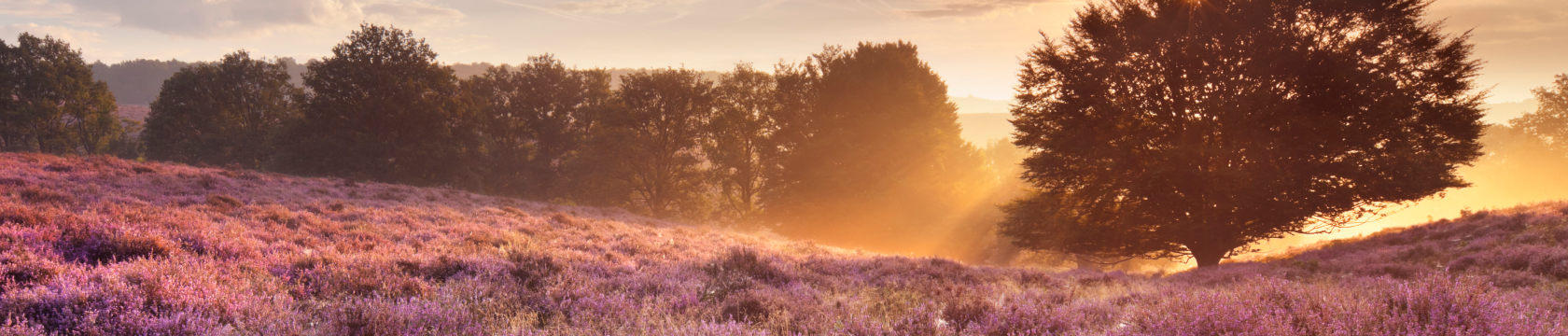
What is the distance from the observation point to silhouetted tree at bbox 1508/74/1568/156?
132 ft

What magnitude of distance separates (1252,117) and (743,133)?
2694cm

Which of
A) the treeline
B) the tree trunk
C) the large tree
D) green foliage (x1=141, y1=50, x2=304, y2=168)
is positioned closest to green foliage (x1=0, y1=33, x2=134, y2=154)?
green foliage (x1=141, y1=50, x2=304, y2=168)

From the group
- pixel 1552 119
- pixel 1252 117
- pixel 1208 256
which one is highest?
pixel 1552 119

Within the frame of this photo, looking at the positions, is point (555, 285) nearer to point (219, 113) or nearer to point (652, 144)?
point (652, 144)

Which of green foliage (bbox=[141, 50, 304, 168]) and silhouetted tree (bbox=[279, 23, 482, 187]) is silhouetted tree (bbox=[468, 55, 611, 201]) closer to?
silhouetted tree (bbox=[279, 23, 482, 187])

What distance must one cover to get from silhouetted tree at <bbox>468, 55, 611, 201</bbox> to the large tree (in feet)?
106

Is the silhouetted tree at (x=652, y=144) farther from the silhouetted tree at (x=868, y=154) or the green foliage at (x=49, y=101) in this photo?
the green foliage at (x=49, y=101)

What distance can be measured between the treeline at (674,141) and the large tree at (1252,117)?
→ 616 inches

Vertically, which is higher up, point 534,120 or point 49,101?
point 534,120

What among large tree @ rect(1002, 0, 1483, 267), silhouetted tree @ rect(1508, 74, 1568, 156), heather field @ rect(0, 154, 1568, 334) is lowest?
heather field @ rect(0, 154, 1568, 334)

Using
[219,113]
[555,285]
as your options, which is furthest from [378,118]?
[555,285]

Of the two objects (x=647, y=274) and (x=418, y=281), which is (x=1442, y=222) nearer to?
(x=647, y=274)

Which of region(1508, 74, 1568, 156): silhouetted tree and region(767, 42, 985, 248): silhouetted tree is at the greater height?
region(1508, 74, 1568, 156): silhouetted tree

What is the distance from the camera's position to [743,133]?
35594mm
